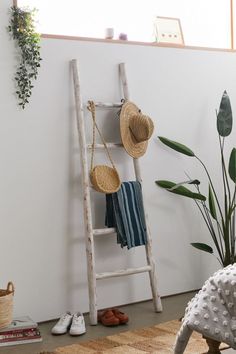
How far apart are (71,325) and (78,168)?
982 mm

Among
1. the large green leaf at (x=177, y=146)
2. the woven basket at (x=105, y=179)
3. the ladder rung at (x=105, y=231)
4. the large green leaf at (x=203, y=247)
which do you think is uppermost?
the large green leaf at (x=177, y=146)

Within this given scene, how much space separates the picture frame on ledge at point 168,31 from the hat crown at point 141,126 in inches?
27.3

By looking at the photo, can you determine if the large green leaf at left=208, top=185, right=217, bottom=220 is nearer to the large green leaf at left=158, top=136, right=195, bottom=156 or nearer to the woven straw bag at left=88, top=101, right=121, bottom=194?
the large green leaf at left=158, top=136, right=195, bottom=156

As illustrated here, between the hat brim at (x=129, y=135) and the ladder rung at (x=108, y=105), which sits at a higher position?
the ladder rung at (x=108, y=105)

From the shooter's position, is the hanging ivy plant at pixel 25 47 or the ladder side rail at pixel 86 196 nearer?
the hanging ivy plant at pixel 25 47

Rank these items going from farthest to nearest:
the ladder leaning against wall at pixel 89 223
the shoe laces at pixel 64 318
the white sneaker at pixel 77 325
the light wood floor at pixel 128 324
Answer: the ladder leaning against wall at pixel 89 223
the shoe laces at pixel 64 318
the white sneaker at pixel 77 325
the light wood floor at pixel 128 324

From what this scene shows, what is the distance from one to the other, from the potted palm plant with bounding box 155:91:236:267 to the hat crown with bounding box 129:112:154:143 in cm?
26

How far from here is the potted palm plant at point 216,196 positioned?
4207 mm

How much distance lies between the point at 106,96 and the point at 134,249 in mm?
1052

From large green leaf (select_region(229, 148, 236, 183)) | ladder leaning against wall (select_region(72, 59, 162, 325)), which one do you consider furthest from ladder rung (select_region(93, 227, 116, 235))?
large green leaf (select_region(229, 148, 236, 183))

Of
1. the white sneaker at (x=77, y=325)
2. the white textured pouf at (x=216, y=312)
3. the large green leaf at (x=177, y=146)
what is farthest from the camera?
the large green leaf at (x=177, y=146)

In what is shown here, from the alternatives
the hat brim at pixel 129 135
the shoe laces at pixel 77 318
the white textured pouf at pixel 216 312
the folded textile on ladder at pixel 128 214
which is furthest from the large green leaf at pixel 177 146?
the white textured pouf at pixel 216 312

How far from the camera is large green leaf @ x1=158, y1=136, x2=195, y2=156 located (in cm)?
419

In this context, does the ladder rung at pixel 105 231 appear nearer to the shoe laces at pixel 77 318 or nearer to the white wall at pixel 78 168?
the white wall at pixel 78 168
